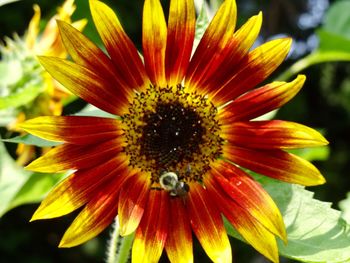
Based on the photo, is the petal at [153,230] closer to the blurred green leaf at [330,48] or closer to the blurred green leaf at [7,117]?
the blurred green leaf at [7,117]

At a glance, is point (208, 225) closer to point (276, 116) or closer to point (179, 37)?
point (179, 37)

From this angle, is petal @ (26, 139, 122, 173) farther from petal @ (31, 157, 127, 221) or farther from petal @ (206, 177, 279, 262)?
petal @ (206, 177, 279, 262)

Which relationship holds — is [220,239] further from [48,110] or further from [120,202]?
[48,110]

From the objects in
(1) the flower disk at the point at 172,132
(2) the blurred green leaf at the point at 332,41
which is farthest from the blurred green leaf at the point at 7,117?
(2) the blurred green leaf at the point at 332,41

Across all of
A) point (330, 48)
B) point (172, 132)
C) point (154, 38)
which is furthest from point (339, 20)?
point (154, 38)

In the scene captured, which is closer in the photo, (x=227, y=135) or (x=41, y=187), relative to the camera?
(x=227, y=135)

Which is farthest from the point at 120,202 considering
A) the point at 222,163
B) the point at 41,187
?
the point at 41,187

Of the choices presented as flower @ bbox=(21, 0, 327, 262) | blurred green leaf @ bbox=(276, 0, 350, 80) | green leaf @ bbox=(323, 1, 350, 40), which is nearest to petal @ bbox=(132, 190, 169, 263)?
flower @ bbox=(21, 0, 327, 262)
